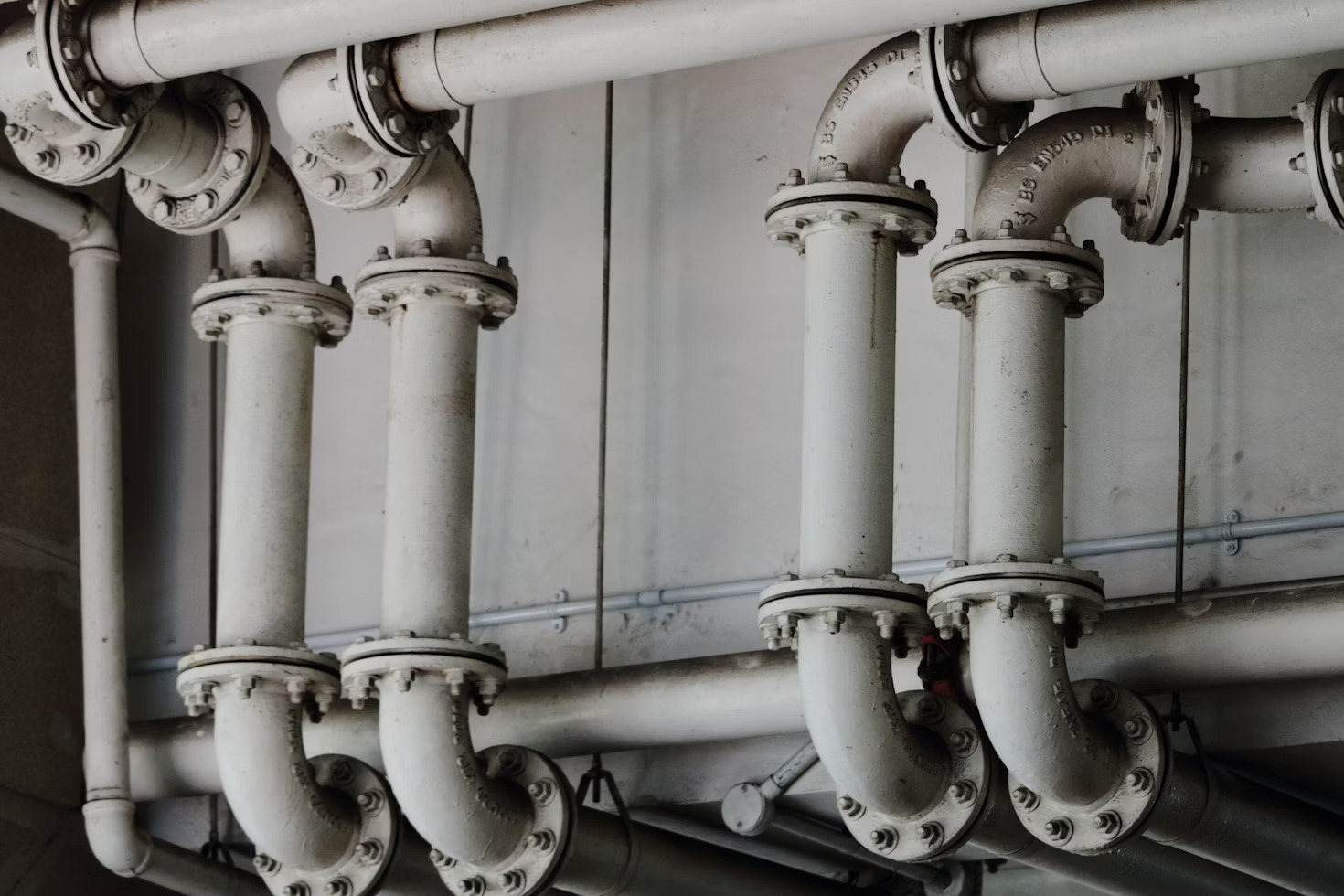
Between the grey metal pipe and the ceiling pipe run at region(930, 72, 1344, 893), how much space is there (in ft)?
0.22

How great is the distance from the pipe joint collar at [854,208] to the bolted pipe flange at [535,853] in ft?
4.81

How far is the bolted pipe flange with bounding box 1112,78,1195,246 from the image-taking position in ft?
18.6

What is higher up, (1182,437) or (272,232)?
(272,232)

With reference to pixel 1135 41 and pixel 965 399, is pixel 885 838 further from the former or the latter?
pixel 1135 41

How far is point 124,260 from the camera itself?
8078 millimetres

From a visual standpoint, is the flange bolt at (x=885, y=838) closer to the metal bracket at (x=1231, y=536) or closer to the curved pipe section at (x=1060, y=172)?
the metal bracket at (x=1231, y=536)

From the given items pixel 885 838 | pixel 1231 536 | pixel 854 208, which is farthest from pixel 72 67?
pixel 1231 536

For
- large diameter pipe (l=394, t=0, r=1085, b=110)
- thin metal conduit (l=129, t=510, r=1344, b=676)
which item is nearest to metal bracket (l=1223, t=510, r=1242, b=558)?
thin metal conduit (l=129, t=510, r=1344, b=676)

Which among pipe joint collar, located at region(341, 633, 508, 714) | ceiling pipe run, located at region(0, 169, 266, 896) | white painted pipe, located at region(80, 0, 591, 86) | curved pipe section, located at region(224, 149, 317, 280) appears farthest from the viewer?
ceiling pipe run, located at region(0, 169, 266, 896)

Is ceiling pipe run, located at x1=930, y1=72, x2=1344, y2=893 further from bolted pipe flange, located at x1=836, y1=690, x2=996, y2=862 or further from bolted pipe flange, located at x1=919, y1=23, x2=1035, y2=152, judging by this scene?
bolted pipe flange, located at x1=919, y1=23, x2=1035, y2=152

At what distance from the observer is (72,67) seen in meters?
5.79

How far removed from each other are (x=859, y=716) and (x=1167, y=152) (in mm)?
1391

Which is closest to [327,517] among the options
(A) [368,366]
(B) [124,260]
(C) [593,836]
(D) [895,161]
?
(A) [368,366]

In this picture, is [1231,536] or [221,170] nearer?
[221,170]
